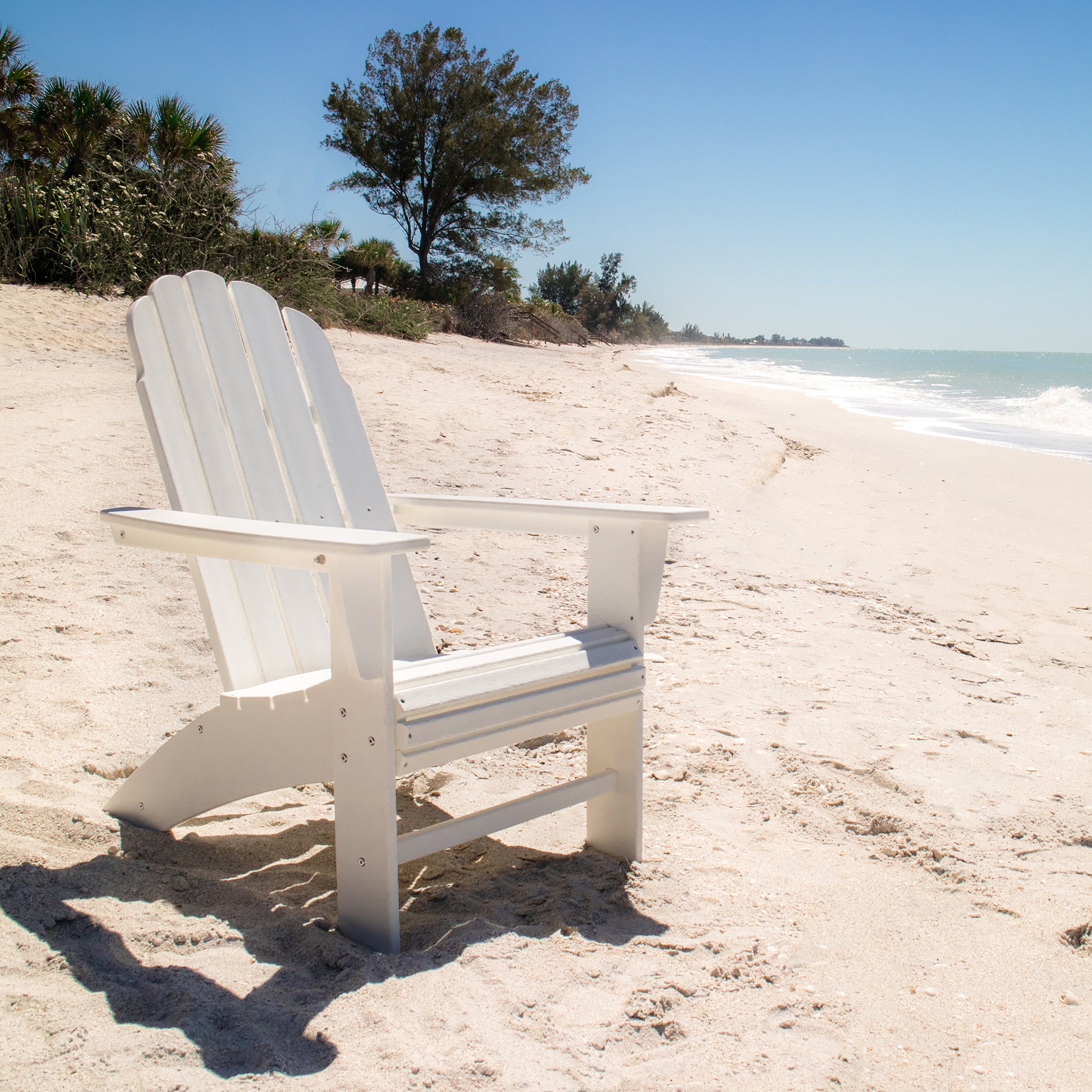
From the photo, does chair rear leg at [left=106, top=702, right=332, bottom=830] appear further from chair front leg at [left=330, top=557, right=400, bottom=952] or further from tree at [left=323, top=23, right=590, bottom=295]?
tree at [left=323, top=23, right=590, bottom=295]

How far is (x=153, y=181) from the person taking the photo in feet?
32.3

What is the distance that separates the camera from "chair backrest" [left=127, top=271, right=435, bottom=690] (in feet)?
6.31

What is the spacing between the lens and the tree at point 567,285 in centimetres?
4662

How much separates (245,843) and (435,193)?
22.3m

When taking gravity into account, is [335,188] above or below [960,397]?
above

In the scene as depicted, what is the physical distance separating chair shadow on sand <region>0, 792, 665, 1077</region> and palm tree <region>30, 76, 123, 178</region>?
50.5 ft

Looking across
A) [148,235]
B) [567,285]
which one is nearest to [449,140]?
[148,235]

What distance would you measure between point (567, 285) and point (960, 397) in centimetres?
2953

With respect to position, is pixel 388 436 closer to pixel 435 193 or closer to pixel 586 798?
pixel 586 798

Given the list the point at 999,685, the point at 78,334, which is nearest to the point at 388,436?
the point at 78,334

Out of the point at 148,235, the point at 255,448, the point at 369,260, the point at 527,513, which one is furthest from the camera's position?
the point at 369,260

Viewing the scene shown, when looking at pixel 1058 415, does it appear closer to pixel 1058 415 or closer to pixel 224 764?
pixel 1058 415

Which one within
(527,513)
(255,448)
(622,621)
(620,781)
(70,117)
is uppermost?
(70,117)

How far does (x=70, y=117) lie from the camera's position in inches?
658
